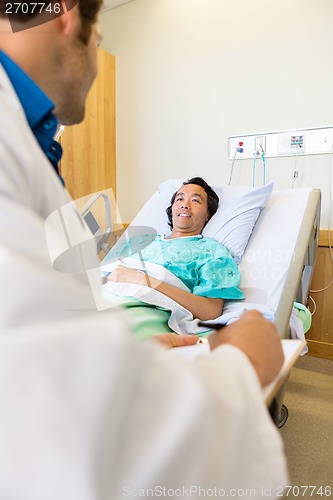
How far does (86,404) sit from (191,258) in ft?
4.47

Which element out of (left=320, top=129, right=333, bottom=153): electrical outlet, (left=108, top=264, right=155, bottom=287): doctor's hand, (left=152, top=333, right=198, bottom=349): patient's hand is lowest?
(left=152, top=333, right=198, bottom=349): patient's hand

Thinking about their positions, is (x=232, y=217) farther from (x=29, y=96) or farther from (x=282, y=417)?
(x=29, y=96)

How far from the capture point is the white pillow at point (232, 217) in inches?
72.7

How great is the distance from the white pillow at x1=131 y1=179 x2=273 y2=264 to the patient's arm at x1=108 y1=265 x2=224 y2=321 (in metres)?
0.41

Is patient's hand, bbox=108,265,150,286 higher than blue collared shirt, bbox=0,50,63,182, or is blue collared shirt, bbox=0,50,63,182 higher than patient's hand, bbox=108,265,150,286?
blue collared shirt, bbox=0,50,63,182

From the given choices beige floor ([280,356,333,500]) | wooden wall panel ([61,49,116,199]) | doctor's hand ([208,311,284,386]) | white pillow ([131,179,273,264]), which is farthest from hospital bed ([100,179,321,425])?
wooden wall panel ([61,49,116,199])

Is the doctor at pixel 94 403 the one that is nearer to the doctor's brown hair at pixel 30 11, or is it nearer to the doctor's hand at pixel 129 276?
the doctor's brown hair at pixel 30 11

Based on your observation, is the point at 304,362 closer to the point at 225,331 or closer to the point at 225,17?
the point at 225,331

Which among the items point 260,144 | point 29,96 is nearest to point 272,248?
point 260,144

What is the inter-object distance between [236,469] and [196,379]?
125 mm

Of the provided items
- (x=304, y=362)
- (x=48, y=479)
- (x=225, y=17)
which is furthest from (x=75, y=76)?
(x=225, y=17)

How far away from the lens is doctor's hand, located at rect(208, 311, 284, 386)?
48cm

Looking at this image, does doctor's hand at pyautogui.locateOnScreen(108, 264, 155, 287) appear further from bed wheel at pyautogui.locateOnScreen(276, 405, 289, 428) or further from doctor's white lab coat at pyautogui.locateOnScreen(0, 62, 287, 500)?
doctor's white lab coat at pyautogui.locateOnScreen(0, 62, 287, 500)

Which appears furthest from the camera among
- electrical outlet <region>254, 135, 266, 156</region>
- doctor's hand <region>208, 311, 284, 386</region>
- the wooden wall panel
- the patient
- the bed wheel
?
the wooden wall panel
